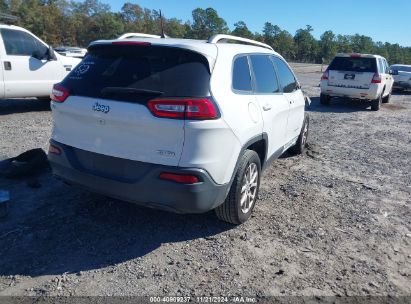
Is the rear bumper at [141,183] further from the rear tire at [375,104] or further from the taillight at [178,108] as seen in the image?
the rear tire at [375,104]

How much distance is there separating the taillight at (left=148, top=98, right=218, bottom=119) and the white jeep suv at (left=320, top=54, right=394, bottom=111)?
1105 cm

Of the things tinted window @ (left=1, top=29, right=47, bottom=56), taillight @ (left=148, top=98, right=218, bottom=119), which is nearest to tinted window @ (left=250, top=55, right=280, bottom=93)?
taillight @ (left=148, top=98, right=218, bottom=119)

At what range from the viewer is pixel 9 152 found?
5.72 metres

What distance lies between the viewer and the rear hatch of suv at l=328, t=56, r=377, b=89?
41.9 feet

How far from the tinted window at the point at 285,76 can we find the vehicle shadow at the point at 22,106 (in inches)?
252

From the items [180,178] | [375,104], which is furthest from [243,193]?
[375,104]

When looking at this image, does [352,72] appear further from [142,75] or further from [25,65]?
[142,75]

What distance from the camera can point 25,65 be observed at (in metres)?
8.52

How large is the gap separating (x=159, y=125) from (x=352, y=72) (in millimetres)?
11310

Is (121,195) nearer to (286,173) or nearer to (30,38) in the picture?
(286,173)

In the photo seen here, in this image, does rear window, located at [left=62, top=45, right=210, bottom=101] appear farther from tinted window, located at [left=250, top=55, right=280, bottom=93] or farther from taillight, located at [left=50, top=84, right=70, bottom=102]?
tinted window, located at [left=250, top=55, right=280, bottom=93]

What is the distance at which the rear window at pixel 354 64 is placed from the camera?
12953 millimetres

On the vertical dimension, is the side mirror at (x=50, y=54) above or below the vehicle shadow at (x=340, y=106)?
above

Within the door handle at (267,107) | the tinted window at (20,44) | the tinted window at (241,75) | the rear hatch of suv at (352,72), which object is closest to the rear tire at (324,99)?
the rear hatch of suv at (352,72)
